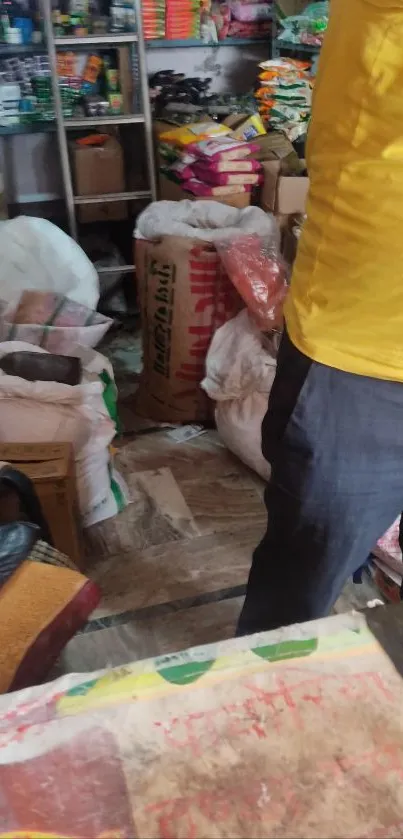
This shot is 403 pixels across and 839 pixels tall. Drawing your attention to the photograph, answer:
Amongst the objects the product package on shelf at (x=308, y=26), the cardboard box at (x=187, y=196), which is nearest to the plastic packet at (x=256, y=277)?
the cardboard box at (x=187, y=196)

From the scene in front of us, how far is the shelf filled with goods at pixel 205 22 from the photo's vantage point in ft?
8.86

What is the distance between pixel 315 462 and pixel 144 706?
0.39m

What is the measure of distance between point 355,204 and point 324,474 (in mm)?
320

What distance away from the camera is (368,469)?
2.86 ft

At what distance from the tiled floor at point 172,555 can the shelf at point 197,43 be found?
1.67m

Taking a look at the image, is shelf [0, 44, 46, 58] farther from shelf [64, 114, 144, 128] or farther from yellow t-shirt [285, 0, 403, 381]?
yellow t-shirt [285, 0, 403, 381]

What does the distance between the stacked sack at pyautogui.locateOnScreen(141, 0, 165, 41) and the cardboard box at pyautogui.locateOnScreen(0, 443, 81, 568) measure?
193 cm

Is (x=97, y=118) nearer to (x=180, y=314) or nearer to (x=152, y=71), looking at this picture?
(x=152, y=71)

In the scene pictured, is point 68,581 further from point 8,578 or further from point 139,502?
point 139,502

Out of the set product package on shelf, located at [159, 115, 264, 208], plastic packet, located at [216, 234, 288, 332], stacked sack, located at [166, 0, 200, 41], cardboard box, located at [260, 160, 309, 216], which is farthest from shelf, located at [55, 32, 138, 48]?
plastic packet, located at [216, 234, 288, 332]

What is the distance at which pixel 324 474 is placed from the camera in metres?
0.87

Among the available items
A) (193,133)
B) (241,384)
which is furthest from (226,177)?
(241,384)

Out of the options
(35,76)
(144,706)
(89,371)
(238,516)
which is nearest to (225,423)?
(238,516)

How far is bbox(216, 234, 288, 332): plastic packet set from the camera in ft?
6.10
